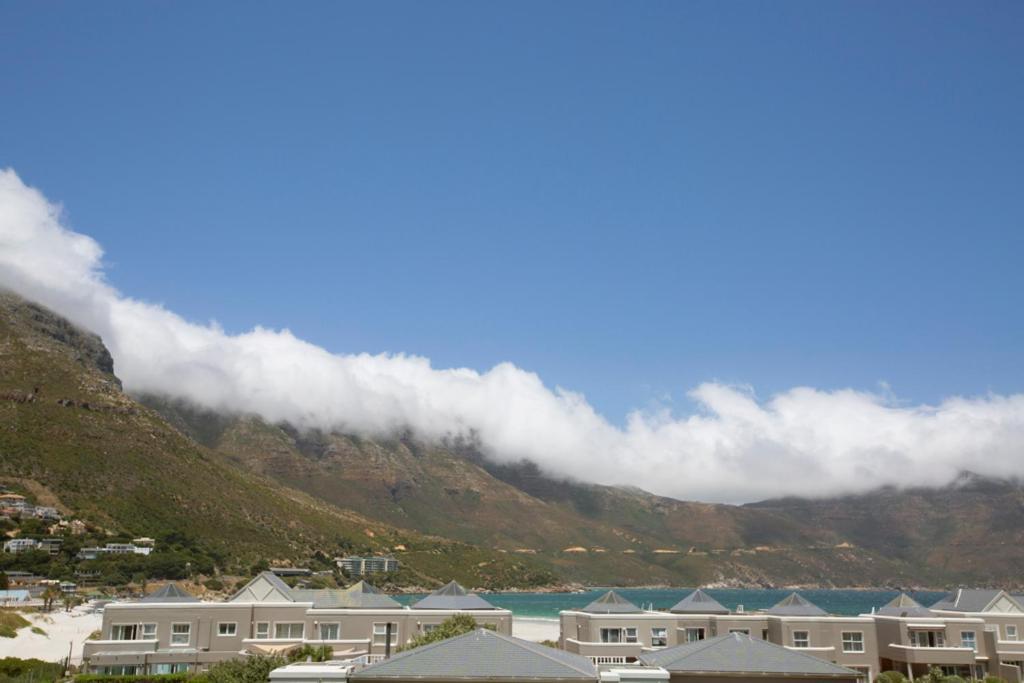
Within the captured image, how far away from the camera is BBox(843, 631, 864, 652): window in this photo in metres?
48.3

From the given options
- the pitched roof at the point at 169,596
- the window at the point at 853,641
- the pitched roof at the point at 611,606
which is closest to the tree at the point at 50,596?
the pitched roof at the point at 169,596

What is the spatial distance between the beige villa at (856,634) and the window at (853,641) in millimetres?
55

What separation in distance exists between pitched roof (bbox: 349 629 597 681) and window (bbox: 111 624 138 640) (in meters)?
28.9

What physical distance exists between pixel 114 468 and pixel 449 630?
102 m

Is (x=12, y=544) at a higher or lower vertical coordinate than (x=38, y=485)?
lower

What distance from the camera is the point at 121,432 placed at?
134 m

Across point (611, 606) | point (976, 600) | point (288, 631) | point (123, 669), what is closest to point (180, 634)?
point (123, 669)

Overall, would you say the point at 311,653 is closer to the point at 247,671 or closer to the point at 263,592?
the point at 263,592

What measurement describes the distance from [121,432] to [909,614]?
384ft

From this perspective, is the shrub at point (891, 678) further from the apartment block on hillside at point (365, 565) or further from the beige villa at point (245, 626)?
the apartment block on hillside at point (365, 565)

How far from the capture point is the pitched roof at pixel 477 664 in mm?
22688

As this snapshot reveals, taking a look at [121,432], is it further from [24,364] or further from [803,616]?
[803,616]

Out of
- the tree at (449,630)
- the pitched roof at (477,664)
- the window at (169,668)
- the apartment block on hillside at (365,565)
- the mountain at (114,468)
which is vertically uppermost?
the mountain at (114,468)

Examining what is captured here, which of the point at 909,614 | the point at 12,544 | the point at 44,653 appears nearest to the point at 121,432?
the point at 12,544
